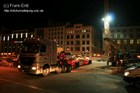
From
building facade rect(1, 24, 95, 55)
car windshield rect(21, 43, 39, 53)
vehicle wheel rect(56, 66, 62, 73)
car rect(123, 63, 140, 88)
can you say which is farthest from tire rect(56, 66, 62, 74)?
building facade rect(1, 24, 95, 55)

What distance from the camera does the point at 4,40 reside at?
101312 mm

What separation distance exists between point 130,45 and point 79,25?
22545 millimetres

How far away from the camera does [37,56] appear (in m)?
16.6

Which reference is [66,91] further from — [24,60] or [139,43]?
[139,43]

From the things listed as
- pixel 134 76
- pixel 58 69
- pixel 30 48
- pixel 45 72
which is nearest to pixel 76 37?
pixel 58 69

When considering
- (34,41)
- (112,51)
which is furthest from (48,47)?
(112,51)

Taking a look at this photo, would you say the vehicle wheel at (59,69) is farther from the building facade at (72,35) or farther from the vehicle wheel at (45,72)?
the building facade at (72,35)

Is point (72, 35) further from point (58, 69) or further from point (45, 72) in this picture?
point (45, 72)

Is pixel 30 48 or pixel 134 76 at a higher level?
pixel 30 48

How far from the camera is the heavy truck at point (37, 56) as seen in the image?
1659 centimetres

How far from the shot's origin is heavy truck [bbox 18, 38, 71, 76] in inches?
653

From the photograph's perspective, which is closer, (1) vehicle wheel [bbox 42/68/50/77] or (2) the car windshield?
(2) the car windshield

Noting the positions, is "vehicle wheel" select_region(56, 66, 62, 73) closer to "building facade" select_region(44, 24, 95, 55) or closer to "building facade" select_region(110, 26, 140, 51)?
"building facade" select_region(44, 24, 95, 55)

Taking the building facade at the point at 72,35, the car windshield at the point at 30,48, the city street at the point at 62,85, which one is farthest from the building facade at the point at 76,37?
the city street at the point at 62,85
